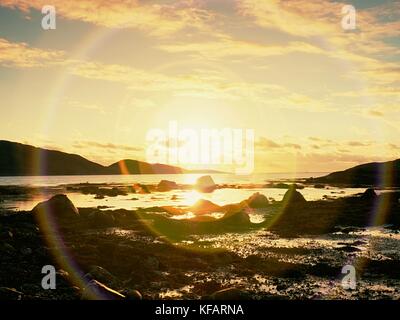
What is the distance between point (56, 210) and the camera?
45.6 metres

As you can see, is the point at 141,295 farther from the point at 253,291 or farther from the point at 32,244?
the point at 32,244

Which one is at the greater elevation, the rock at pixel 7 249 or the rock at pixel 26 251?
the rock at pixel 7 249

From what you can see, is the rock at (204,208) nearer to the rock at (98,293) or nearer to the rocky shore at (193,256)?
the rocky shore at (193,256)

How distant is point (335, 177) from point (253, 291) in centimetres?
17779

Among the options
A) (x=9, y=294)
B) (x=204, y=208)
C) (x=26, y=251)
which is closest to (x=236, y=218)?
(x=204, y=208)

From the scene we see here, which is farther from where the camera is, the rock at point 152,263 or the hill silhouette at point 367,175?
the hill silhouette at point 367,175

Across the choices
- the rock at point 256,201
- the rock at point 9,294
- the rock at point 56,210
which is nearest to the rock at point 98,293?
the rock at point 9,294

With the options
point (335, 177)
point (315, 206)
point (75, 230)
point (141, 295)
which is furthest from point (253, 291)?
point (335, 177)

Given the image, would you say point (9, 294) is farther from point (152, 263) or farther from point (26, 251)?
point (26, 251)

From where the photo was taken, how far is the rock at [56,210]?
44969 millimetres

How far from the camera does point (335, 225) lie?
43.4 metres

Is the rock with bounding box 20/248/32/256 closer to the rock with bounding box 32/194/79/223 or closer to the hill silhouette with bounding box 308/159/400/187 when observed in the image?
the rock with bounding box 32/194/79/223

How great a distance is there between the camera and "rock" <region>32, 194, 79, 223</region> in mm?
44969

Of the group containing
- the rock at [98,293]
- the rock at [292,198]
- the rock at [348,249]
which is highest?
the rock at [292,198]
